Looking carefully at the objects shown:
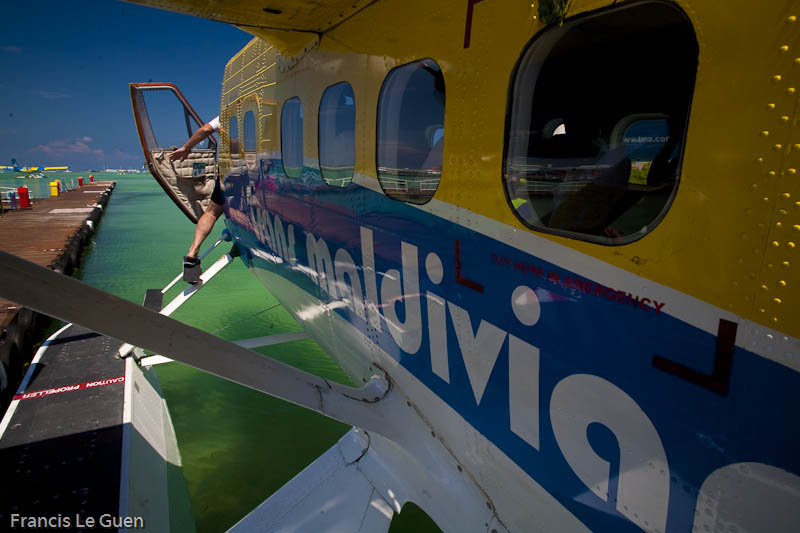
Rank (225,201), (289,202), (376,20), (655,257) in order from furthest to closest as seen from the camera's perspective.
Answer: (225,201), (289,202), (376,20), (655,257)

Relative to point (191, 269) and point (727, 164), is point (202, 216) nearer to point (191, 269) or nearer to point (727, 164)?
point (191, 269)

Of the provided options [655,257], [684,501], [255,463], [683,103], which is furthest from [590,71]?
[255,463]

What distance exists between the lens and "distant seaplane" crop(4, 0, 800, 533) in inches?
39.3

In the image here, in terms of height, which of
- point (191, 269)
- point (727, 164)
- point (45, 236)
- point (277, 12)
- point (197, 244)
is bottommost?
point (45, 236)

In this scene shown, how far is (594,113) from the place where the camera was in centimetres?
219

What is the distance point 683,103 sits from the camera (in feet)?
7.14

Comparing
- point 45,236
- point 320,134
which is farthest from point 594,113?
point 45,236

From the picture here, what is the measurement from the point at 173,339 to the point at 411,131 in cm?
144

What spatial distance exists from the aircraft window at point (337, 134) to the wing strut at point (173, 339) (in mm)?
1233

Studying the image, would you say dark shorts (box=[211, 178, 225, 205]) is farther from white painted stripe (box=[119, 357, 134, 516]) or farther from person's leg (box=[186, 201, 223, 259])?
white painted stripe (box=[119, 357, 134, 516])

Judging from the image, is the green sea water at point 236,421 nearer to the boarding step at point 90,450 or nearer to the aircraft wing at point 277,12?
the boarding step at point 90,450

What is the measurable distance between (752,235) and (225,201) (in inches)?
228

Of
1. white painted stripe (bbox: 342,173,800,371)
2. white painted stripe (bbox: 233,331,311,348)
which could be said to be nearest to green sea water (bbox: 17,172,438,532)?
white painted stripe (bbox: 233,331,311,348)

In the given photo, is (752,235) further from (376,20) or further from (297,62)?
(297,62)
